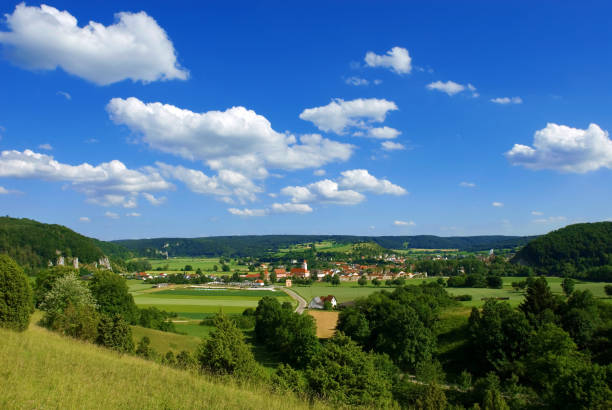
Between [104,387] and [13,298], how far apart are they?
1524cm

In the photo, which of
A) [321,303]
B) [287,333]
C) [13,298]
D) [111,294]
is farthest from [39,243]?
[13,298]

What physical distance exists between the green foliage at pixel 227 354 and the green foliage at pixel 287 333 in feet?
63.1

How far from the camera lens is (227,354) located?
1953 cm

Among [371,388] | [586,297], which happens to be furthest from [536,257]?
[371,388]

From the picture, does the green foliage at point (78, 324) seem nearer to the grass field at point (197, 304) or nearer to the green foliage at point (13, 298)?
the green foliage at point (13, 298)

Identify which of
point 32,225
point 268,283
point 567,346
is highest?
point 32,225

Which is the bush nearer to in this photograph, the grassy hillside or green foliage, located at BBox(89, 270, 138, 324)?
green foliage, located at BBox(89, 270, 138, 324)

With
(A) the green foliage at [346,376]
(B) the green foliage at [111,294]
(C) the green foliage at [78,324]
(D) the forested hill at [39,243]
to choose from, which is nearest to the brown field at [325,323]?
(B) the green foliage at [111,294]

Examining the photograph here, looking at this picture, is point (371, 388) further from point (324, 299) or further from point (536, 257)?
point (536, 257)

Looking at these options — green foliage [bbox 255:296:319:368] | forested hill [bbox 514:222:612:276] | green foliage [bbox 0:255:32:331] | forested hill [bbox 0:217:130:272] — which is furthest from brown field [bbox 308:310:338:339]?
forested hill [bbox 0:217:130:272]

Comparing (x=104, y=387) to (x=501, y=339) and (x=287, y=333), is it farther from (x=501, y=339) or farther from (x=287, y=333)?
(x=287, y=333)

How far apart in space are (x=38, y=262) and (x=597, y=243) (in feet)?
675

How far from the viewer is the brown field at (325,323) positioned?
54.7 metres

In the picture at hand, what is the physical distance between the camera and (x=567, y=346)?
102 feet
